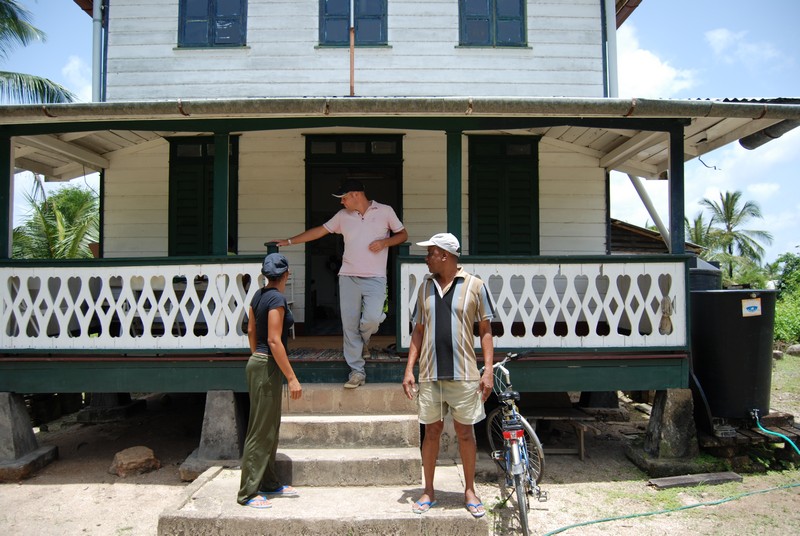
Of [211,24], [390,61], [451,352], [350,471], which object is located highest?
[211,24]

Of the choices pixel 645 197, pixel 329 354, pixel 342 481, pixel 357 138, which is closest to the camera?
pixel 342 481

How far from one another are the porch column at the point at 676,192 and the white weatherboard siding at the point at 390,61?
235 centimetres

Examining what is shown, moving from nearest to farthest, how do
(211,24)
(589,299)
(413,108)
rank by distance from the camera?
(413,108) < (589,299) < (211,24)

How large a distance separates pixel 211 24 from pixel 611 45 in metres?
5.89

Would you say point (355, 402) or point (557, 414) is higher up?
point (355, 402)

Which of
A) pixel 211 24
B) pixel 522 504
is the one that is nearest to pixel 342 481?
pixel 522 504

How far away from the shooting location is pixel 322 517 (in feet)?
13.4

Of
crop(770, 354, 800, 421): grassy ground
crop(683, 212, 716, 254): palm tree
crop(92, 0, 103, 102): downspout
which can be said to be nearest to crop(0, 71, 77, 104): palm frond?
crop(92, 0, 103, 102): downspout

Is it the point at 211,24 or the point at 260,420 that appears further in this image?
the point at 211,24

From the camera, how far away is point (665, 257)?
577cm

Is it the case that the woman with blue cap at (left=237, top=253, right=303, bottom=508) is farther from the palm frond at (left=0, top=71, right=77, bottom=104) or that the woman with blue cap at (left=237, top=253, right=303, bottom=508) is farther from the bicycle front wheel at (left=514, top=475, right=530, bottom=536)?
the palm frond at (left=0, top=71, right=77, bottom=104)

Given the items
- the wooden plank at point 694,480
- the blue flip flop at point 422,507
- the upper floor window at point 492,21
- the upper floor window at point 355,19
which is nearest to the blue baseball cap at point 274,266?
the blue flip flop at point 422,507

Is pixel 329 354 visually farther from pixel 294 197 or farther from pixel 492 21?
pixel 492 21

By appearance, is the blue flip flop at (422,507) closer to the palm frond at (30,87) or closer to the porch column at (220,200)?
the porch column at (220,200)
